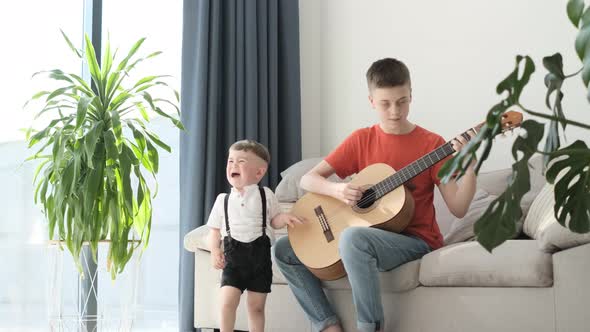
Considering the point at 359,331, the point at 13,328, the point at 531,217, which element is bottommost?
the point at 13,328

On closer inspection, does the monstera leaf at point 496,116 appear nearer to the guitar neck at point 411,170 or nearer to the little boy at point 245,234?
the guitar neck at point 411,170

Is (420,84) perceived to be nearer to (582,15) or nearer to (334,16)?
(334,16)

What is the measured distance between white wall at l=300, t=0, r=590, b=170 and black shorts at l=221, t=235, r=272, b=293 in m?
1.47

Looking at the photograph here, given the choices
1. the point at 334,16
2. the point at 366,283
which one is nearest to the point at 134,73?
the point at 334,16

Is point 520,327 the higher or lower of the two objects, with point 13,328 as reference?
higher

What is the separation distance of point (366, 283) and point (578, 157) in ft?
3.64

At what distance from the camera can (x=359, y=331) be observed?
244cm

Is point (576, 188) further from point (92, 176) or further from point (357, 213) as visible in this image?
point (92, 176)

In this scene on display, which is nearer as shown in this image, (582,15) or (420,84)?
(582,15)

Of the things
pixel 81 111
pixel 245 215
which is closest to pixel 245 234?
pixel 245 215

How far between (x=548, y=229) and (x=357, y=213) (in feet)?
2.08

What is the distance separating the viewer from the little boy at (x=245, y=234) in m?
2.60

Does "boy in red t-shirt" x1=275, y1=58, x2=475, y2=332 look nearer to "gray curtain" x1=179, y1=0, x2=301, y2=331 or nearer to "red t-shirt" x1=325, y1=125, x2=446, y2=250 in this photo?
"red t-shirt" x1=325, y1=125, x2=446, y2=250

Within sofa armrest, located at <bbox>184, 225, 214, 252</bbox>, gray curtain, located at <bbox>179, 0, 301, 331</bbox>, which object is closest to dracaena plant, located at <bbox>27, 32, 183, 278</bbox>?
sofa armrest, located at <bbox>184, 225, 214, 252</bbox>
